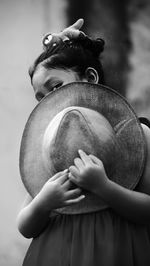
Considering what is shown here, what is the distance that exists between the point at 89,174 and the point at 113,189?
6 centimetres

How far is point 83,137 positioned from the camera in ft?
2.59

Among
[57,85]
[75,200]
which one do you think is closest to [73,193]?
[75,200]

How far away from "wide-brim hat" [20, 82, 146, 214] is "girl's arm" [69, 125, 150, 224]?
0.02 metres

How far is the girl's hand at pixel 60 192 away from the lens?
30.9 inches

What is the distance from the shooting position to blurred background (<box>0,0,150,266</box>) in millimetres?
1340

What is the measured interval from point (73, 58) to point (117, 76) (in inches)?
14.7

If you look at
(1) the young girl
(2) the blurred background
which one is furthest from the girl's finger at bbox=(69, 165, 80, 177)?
(2) the blurred background

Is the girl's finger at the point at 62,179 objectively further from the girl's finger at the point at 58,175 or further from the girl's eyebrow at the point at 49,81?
the girl's eyebrow at the point at 49,81

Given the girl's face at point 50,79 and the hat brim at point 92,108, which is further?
the girl's face at point 50,79

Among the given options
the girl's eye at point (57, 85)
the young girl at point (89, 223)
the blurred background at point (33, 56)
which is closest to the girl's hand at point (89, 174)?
the young girl at point (89, 223)

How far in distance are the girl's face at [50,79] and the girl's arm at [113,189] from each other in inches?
8.8

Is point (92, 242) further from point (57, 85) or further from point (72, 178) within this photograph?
point (57, 85)

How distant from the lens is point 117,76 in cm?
136

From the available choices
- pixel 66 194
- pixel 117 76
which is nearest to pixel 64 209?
pixel 66 194
